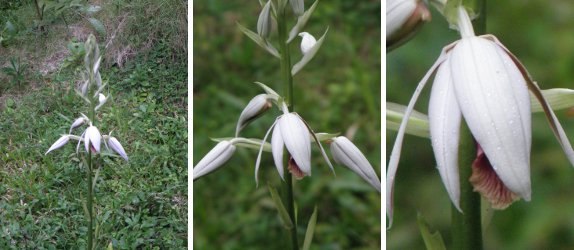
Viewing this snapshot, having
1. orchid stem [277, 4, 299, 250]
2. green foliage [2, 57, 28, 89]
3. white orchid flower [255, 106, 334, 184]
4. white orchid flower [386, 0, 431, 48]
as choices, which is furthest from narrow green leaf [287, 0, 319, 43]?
green foliage [2, 57, 28, 89]

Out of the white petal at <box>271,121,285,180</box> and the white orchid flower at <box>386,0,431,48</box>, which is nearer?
the white orchid flower at <box>386,0,431,48</box>

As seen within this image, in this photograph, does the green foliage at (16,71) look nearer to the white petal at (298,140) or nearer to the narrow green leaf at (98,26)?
the narrow green leaf at (98,26)

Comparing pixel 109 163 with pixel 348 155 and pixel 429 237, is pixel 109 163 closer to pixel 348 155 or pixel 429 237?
pixel 348 155

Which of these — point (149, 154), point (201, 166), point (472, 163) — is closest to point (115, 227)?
point (149, 154)

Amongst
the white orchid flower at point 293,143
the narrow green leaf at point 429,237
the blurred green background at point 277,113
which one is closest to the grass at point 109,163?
the blurred green background at point 277,113

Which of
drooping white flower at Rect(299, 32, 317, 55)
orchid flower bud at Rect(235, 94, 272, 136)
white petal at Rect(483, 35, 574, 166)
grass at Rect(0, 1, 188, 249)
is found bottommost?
grass at Rect(0, 1, 188, 249)

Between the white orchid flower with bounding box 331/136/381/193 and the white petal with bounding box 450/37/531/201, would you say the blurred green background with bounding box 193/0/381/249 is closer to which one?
the white orchid flower with bounding box 331/136/381/193
